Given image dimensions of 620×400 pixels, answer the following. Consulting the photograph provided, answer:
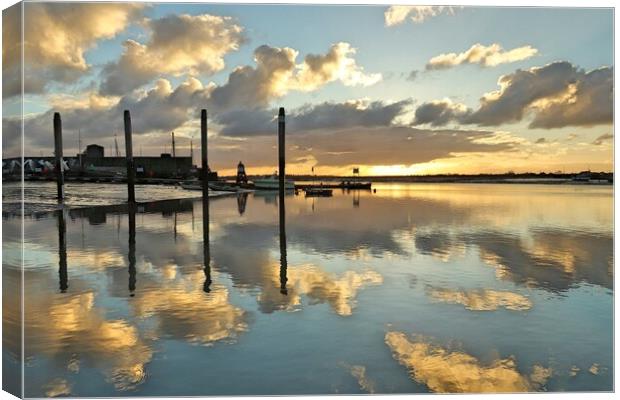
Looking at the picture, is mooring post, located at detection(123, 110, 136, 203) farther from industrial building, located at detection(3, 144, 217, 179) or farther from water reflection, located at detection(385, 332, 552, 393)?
industrial building, located at detection(3, 144, 217, 179)

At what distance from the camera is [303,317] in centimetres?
780

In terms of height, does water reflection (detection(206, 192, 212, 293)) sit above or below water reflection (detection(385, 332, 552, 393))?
above

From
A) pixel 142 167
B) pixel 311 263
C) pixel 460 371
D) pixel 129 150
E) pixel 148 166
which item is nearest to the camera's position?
pixel 460 371

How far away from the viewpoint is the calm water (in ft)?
19.0

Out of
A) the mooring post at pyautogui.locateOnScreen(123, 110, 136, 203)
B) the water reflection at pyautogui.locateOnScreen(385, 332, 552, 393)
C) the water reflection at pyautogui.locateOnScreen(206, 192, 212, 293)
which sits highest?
the mooring post at pyautogui.locateOnScreen(123, 110, 136, 203)

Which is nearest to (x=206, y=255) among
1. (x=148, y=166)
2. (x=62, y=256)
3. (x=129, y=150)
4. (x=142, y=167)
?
(x=62, y=256)

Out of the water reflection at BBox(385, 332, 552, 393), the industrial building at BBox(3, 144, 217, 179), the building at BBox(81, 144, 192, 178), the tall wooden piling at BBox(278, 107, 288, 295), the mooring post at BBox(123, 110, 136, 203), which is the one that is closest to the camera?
the water reflection at BBox(385, 332, 552, 393)

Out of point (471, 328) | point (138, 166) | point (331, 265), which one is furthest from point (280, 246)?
point (138, 166)

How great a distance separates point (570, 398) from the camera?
5707 millimetres

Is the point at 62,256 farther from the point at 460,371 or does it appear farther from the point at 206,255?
the point at 460,371

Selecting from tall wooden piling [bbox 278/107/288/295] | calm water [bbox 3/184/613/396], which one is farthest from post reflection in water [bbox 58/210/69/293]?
tall wooden piling [bbox 278/107/288/295]

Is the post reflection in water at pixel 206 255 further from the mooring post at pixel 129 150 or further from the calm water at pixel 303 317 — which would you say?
the mooring post at pixel 129 150

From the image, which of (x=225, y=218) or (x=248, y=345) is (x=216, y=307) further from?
(x=225, y=218)

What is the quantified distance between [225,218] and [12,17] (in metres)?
17.6
